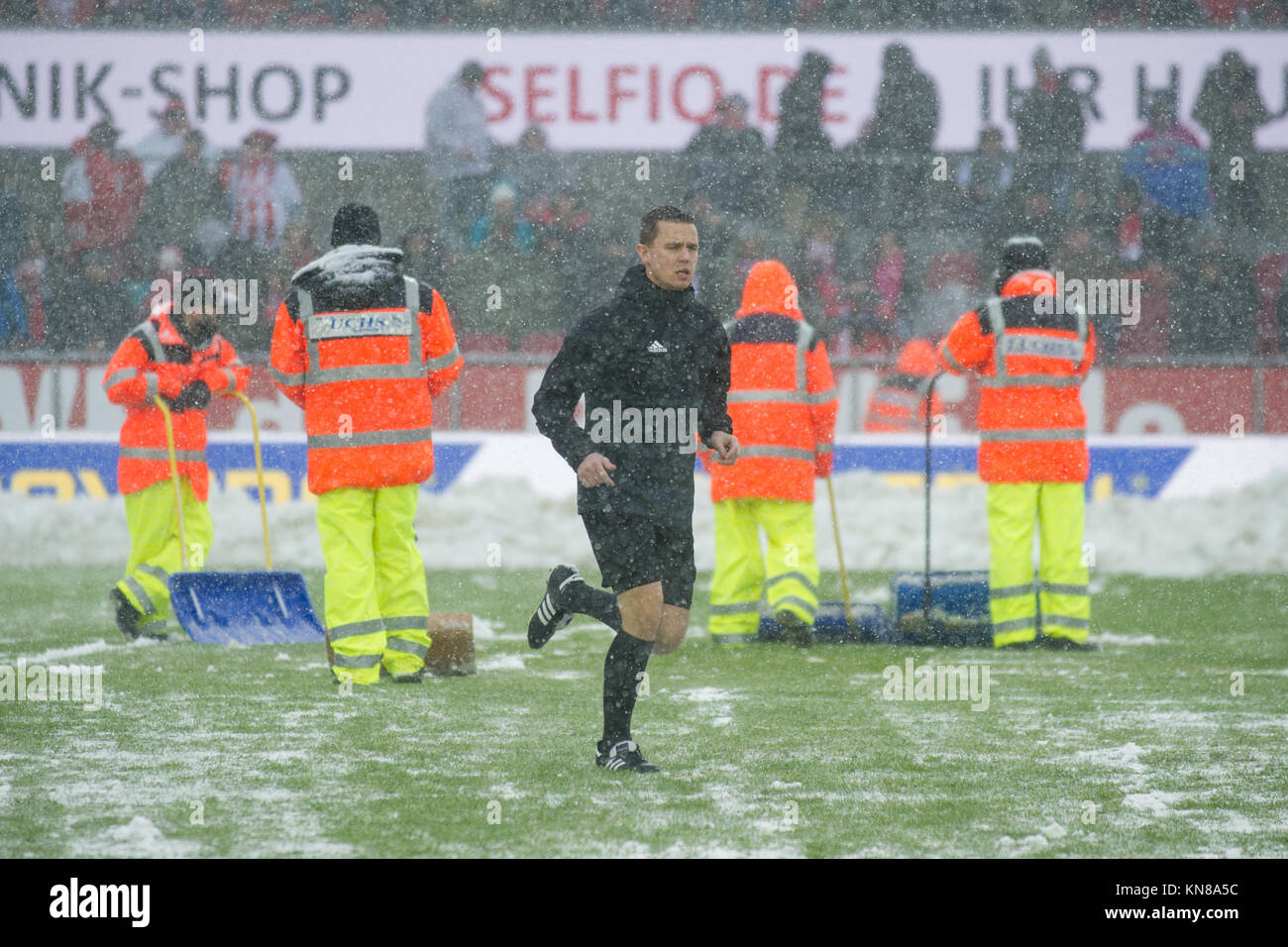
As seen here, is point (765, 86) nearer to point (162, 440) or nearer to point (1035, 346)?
point (1035, 346)

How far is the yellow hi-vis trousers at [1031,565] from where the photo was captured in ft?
31.2

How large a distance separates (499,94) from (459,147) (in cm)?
67

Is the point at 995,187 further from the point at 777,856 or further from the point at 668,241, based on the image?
the point at 777,856

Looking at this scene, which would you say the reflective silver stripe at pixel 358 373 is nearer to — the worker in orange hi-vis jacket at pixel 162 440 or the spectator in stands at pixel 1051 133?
the worker in orange hi-vis jacket at pixel 162 440

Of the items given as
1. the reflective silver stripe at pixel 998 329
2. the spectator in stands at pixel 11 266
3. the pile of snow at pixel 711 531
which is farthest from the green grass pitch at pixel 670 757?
the spectator in stands at pixel 11 266

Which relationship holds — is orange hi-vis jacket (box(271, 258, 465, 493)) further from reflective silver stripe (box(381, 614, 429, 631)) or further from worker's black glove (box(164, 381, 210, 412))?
worker's black glove (box(164, 381, 210, 412))

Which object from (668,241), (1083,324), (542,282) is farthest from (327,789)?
(542,282)

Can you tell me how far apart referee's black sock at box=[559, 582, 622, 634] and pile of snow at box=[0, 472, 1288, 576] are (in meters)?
7.03

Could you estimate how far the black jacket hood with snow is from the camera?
7992 mm

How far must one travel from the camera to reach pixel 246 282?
16516mm

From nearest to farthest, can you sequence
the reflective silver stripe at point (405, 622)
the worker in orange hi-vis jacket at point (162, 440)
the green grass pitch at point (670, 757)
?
the green grass pitch at point (670, 757) < the reflective silver stripe at point (405, 622) < the worker in orange hi-vis jacket at point (162, 440)

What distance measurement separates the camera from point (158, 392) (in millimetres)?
9875

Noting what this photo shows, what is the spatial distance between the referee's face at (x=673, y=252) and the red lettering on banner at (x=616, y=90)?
12.6m

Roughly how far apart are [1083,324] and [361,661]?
4.34 m
